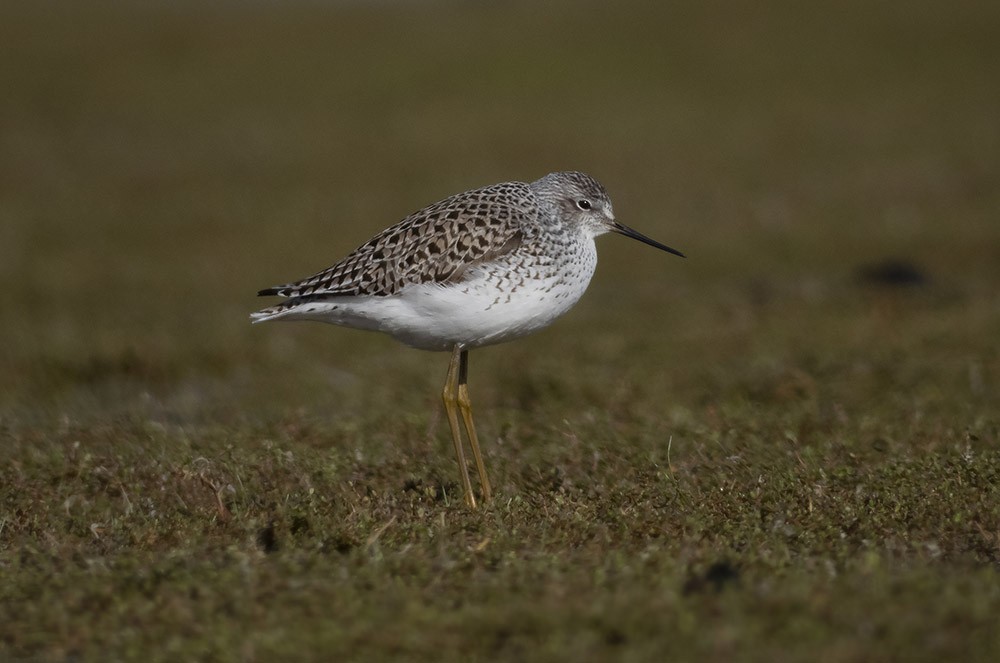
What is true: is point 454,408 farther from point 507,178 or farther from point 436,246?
point 507,178

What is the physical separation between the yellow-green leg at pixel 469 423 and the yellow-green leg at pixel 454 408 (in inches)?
1.1

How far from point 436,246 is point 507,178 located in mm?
13409

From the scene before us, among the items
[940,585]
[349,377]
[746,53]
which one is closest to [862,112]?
[746,53]

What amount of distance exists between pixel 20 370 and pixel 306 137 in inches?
522

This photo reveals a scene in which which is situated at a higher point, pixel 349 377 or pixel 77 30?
pixel 77 30

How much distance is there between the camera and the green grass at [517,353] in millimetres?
4879

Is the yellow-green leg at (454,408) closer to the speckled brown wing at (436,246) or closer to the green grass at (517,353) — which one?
the green grass at (517,353)

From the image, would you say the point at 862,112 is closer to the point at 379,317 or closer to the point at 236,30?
the point at 236,30

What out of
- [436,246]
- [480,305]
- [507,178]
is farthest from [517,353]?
[507,178]

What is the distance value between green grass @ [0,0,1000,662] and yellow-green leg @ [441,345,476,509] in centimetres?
29

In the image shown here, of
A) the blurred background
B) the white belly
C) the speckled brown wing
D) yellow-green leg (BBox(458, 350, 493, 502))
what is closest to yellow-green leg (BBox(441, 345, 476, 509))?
yellow-green leg (BBox(458, 350, 493, 502))

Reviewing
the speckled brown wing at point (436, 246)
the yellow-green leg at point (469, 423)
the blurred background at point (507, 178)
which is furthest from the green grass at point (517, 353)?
the speckled brown wing at point (436, 246)

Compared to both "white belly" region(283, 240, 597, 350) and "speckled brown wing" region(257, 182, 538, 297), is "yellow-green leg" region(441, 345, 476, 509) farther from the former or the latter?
"speckled brown wing" region(257, 182, 538, 297)

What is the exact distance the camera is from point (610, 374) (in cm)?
1059
